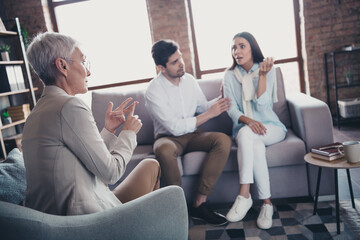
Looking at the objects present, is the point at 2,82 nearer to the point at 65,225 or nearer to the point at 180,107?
the point at 180,107

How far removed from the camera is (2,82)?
3852 millimetres

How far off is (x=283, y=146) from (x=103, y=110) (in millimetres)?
1462

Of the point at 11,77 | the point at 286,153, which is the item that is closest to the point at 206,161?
the point at 286,153

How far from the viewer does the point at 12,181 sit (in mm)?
1226

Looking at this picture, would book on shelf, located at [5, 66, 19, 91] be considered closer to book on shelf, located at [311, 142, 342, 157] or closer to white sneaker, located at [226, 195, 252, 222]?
white sneaker, located at [226, 195, 252, 222]

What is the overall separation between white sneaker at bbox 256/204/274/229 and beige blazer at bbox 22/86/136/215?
117 centimetres

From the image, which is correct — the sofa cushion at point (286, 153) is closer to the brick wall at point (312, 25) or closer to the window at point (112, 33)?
the brick wall at point (312, 25)

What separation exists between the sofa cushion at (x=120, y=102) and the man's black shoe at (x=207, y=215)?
0.75 meters

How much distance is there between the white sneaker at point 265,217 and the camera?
73.0 inches

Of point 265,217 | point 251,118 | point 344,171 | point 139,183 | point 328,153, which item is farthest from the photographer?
point 344,171

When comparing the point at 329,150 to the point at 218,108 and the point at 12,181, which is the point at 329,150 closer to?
the point at 218,108

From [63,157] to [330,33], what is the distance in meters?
3.97

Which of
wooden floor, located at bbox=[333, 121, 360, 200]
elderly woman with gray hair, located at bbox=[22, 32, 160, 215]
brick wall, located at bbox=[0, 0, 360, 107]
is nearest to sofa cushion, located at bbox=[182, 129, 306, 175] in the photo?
wooden floor, located at bbox=[333, 121, 360, 200]

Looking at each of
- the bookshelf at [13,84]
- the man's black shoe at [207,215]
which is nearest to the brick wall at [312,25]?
the bookshelf at [13,84]
